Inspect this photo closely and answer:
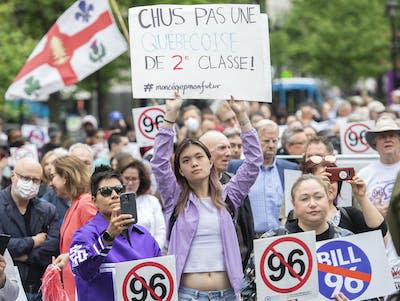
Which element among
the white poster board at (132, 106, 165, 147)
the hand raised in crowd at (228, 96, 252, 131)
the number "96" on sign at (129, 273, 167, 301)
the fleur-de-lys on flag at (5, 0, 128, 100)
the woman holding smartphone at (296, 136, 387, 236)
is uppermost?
the fleur-de-lys on flag at (5, 0, 128, 100)

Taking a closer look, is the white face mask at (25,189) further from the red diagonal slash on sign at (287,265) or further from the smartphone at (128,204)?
the red diagonal slash on sign at (287,265)

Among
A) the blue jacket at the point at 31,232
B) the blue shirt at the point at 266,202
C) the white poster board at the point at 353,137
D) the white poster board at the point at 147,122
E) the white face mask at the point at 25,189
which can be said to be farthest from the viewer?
the white poster board at the point at 353,137

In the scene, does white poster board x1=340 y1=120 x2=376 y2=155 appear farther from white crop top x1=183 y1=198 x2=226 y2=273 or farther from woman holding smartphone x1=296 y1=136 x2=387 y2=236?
white crop top x1=183 y1=198 x2=226 y2=273

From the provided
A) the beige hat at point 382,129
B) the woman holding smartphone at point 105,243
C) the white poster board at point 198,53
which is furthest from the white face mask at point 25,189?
the beige hat at point 382,129

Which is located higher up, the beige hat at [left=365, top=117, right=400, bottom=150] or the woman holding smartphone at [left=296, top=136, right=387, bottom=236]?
the beige hat at [left=365, top=117, right=400, bottom=150]

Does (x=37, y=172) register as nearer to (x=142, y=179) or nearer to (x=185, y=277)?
(x=142, y=179)

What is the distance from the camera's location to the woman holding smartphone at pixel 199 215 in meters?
7.60

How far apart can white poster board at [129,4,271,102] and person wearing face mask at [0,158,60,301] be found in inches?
55.8

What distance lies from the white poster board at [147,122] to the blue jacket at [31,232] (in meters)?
4.05

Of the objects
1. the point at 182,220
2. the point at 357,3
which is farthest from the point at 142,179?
the point at 357,3

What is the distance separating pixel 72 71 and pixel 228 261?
308 inches

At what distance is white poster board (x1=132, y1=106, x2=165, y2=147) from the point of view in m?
13.7

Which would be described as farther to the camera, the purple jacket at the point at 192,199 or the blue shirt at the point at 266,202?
the blue shirt at the point at 266,202

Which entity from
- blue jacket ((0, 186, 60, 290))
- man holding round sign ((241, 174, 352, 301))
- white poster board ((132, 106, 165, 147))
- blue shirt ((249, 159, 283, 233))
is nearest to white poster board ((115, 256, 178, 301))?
man holding round sign ((241, 174, 352, 301))
